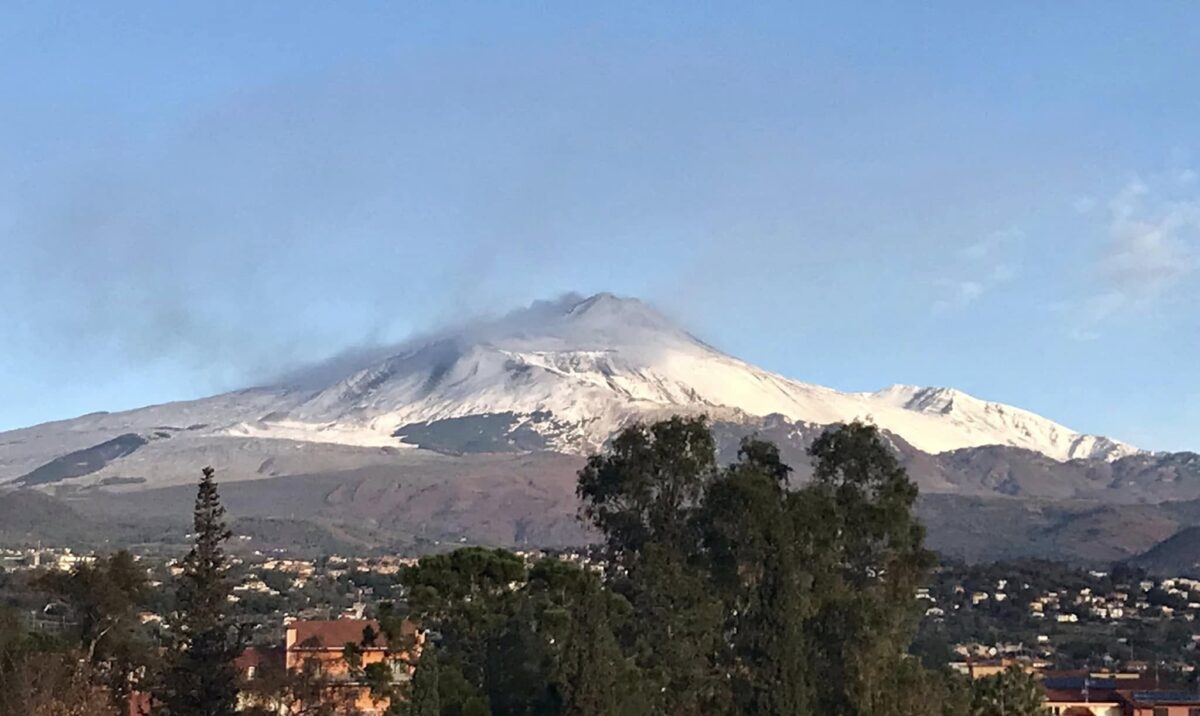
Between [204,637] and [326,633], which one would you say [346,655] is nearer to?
Answer: [204,637]

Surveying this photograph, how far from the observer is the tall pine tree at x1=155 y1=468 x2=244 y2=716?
137 feet

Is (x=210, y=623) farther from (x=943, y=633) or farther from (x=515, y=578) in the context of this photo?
(x=943, y=633)

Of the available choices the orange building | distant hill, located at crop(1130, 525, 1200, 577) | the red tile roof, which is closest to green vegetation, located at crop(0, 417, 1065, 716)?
the orange building

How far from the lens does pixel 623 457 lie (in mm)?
46406

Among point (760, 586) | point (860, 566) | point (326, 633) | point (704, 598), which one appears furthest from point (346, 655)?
point (326, 633)

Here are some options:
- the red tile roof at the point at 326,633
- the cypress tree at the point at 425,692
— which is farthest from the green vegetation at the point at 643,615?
the red tile roof at the point at 326,633

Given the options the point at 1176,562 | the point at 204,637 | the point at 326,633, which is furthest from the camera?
the point at 1176,562

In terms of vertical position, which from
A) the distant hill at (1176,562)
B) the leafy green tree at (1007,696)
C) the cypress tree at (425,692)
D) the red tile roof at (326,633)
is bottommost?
the leafy green tree at (1007,696)

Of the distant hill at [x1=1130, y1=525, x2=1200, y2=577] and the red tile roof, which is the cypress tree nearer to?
the red tile roof

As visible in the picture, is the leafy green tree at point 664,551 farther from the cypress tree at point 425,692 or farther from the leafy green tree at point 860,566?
the cypress tree at point 425,692

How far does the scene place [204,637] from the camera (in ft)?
139

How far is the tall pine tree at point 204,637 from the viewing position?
41625mm

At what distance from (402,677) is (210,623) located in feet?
18.5

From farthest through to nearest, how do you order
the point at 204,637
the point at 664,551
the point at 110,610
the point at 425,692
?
1. the point at 110,610
2. the point at 664,551
3. the point at 204,637
4. the point at 425,692
